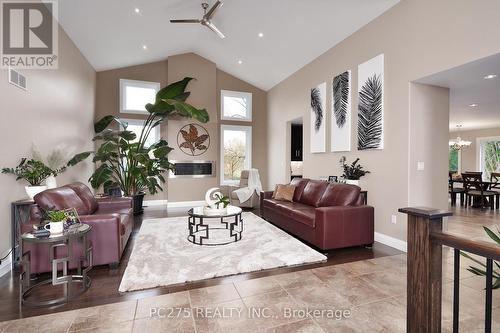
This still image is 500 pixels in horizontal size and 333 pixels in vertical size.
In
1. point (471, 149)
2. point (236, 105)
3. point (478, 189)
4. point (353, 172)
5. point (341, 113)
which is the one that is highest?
point (236, 105)

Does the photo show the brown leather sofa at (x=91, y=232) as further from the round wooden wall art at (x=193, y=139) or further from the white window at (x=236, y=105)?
the white window at (x=236, y=105)

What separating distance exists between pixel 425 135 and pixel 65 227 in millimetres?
4680

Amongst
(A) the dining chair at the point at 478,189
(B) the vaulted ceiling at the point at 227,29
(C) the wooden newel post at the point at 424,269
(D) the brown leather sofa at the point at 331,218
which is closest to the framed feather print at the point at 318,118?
(B) the vaulted ceiling at the point at 227,29

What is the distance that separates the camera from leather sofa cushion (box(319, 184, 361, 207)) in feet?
12.1

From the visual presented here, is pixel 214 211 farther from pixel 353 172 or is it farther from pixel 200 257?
pixel 353 172

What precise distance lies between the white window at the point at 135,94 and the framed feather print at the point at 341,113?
5.01m

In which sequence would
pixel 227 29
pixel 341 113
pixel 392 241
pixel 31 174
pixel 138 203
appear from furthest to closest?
pixel 138 203 → pixel 227 29 → pixel 341 113 → pixel 392 241 → pixel 31 174

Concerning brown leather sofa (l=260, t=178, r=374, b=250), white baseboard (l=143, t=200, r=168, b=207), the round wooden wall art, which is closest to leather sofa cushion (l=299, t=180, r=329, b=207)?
brown leather sofa (l=260, t=178, r=374, b=250)

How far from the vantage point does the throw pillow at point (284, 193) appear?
4.89m

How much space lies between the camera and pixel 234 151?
7.90 meters

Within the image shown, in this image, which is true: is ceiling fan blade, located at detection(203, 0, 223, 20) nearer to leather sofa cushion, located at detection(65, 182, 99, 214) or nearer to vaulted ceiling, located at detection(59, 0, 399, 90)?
vaulted ceiling, located at detection(59, 0, 399, 90)

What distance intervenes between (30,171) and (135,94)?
4477 millimetres

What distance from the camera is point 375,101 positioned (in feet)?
13.1

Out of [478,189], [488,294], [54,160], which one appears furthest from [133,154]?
[478,189]
